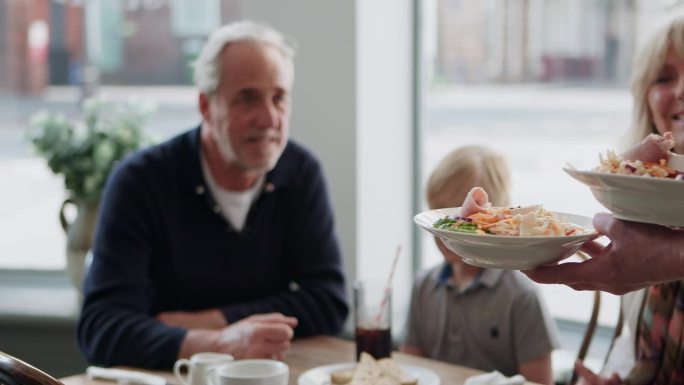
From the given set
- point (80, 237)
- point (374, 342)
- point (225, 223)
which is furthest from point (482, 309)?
point (80, 237)

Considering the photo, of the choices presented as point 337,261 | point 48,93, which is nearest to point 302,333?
point 337,261

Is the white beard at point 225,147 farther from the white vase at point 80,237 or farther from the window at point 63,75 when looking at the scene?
the window at point 63,75

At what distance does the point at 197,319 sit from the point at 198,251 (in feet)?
0.73

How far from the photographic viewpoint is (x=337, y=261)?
2.58 m

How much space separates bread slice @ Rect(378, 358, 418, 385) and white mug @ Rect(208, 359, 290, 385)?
204 mm

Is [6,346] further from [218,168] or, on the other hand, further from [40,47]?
[218,168]

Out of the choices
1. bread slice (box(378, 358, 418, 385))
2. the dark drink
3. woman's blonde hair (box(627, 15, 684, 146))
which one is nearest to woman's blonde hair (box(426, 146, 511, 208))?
woman's blonde hair (box(627, 15, 684, 146))

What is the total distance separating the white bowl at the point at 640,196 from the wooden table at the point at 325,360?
2.53ft

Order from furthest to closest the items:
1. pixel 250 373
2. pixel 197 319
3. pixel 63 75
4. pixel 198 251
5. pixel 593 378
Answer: pixel 63 75 < pixel 198 251 < pixel 197 319 < pixel 593 378 < pixel 250 373

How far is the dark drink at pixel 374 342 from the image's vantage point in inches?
79.6

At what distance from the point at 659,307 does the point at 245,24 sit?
126 centimetres

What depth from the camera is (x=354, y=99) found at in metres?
3.03

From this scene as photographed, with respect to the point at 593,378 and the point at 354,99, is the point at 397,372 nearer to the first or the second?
the point at 593,378

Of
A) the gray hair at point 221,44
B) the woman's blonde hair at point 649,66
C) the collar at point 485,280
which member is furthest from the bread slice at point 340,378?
the gray hair at point 221,44
